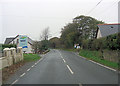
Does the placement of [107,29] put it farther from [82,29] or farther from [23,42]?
[23,42]

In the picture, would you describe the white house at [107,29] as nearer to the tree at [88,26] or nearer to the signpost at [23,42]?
the tree at [88,26]

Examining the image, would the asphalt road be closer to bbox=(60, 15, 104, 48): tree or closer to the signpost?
the signpost

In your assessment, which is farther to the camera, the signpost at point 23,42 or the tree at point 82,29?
the tree at point 82,29

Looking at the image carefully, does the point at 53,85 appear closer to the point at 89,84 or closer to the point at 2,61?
the point at 89,84

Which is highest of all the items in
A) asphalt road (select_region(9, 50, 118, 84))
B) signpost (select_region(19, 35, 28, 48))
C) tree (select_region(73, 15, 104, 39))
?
tree (select_region(73, 15, 104, 39))

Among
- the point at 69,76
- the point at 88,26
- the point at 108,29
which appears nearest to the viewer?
the point at 69,76

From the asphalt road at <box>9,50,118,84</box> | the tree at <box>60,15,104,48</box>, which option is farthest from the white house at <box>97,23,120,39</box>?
the asphalt road at <box>9,50,118,84</box>

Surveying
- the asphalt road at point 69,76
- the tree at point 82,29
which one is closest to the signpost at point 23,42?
the asphalt road at point 69,76

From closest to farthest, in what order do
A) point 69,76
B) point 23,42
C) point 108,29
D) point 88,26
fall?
1. point 69,76
2. point 23,42
3. point 108,29
4. point 88,26

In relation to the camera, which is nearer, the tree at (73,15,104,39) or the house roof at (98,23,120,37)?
the house roof at (98,23,120,37)

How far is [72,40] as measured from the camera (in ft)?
214

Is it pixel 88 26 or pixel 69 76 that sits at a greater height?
pixel 88 26

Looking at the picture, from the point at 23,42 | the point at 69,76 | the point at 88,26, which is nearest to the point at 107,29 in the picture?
the point at 88,26

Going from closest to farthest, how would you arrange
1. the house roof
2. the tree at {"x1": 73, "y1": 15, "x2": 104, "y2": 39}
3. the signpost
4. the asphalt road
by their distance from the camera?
the asphalt road < the signpost < the house roof < the tree at {"x1": 73, "y1": 15, "x2": 104, "y2": 39}
